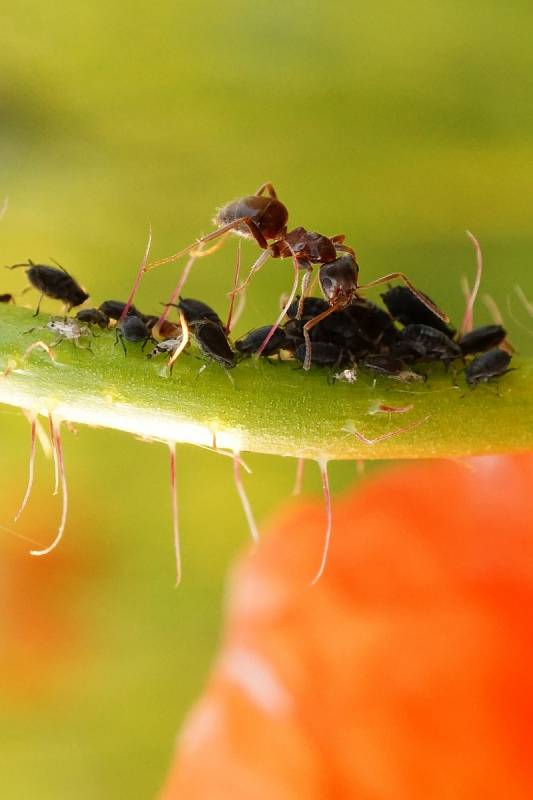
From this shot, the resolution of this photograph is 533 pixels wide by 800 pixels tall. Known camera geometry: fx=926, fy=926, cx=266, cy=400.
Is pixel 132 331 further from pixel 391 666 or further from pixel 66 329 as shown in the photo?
pixel 391 666

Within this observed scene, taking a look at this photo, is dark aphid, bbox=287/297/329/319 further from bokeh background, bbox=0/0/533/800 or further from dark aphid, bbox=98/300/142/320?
bokeh background, bbox=0/0/533/800

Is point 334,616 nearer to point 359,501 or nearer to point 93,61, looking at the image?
point 359,501

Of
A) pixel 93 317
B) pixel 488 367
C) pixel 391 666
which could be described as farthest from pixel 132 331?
pixel 391 666

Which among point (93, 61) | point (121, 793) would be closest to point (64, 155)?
point (93, 61)

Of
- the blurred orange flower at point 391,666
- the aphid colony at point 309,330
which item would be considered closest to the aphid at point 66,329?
the aphid colony at point 309,330

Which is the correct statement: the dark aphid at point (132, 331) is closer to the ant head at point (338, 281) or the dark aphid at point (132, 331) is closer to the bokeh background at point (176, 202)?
the ant head at point (338, 281)

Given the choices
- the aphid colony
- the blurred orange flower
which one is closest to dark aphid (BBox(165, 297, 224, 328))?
the aphid colony
